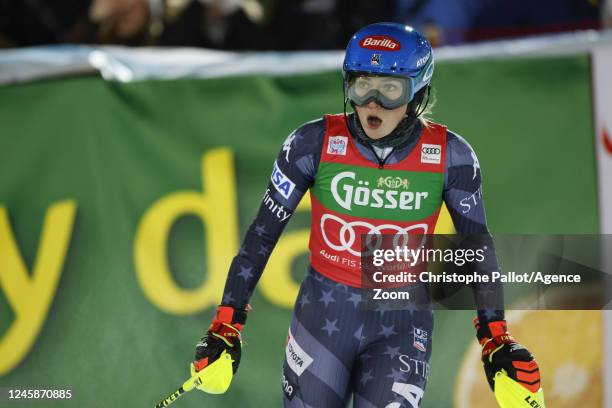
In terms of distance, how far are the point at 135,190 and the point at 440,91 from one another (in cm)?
185

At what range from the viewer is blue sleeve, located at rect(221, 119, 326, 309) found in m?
4.22

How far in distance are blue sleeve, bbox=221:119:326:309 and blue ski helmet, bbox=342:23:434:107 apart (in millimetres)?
304

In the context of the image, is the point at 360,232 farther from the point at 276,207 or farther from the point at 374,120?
the point at 374,120

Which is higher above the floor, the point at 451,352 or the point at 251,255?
the point at 251,255

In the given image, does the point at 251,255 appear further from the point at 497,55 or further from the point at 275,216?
the point at 497,55

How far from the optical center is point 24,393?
5.82 m

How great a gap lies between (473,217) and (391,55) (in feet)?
2.41

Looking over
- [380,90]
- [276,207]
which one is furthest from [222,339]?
[380,90]

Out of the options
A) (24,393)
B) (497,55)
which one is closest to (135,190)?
(24,393)

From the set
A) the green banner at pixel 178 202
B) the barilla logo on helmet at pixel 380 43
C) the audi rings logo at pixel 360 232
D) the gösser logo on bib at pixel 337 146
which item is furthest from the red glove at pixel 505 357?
the green banner at pixel 178 202

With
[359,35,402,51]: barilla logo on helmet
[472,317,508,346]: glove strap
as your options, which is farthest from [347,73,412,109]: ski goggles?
[472,317,508,346]: glove strap

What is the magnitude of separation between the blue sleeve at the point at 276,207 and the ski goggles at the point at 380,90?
286mm

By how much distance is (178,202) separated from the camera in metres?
5.98

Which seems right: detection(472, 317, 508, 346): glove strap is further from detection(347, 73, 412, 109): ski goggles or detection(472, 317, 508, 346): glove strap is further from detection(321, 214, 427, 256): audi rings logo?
detection(347, 73, 412, 109): ski goggles
